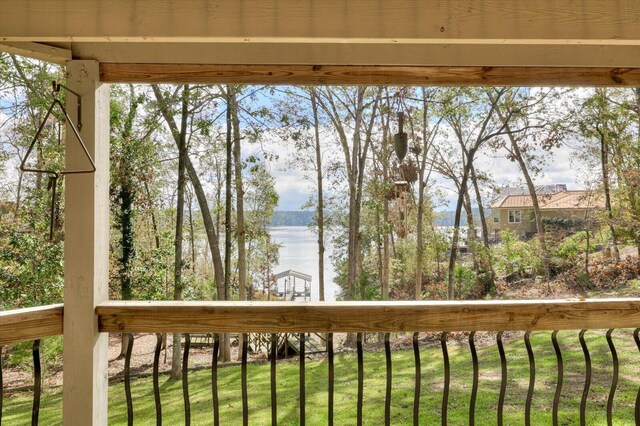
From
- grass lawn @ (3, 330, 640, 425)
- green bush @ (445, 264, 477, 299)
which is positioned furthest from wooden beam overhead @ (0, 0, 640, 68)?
green bush @ (445, 264, 477, 299)

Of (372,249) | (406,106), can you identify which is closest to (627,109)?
(406,106)

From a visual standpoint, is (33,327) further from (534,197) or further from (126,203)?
(534,197)

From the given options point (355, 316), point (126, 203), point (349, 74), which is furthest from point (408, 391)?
point (126, 203)

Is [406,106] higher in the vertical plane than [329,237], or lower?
higher

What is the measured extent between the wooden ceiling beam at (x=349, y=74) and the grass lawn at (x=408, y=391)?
117 inches

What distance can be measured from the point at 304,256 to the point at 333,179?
4.60 ft

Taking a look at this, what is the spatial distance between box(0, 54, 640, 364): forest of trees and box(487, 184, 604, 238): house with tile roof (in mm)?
149

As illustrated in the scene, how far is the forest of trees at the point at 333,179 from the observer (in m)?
5.75

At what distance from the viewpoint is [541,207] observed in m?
6.45

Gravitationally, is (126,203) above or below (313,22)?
below

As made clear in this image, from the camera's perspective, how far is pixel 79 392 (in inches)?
66.2

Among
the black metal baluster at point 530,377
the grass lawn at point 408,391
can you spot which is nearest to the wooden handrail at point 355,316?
the black metal baluster at point 530,377

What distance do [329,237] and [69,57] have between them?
564 centimetres

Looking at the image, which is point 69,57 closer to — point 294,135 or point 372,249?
point 294,135
